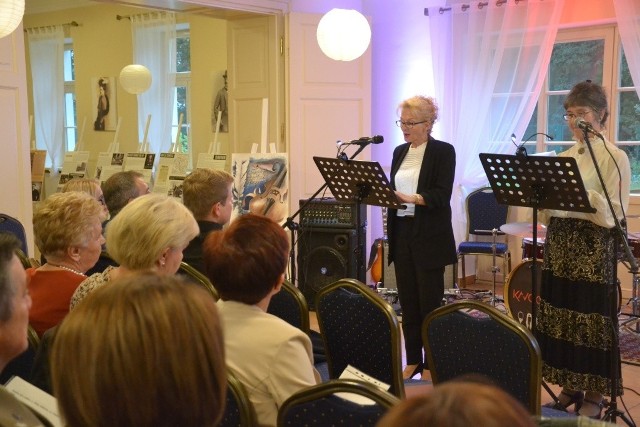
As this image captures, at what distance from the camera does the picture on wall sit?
960cm

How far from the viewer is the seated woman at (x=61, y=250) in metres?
2.55

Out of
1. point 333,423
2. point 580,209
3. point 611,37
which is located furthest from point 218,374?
point 611,37

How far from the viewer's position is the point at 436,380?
7.93 feet

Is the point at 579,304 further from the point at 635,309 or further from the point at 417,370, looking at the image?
the point at 635,309

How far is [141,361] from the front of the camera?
1.09m

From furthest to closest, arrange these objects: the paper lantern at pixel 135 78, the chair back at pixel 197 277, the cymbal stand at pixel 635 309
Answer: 1. the paper lantern at pixel 135 78
2. the cymbal stand at pixel 635 309
3. the chair back at pixel 197 277

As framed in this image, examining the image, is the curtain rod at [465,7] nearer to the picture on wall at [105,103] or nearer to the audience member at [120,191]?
the audience member at [120,191]

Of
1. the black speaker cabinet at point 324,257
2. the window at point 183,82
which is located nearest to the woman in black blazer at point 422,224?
the black speaker cabinet at point 324,257

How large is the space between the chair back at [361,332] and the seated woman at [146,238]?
0.52 metres

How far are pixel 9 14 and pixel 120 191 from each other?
1.10 metres

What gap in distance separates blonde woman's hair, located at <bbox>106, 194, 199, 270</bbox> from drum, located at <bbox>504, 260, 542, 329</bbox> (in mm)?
3049

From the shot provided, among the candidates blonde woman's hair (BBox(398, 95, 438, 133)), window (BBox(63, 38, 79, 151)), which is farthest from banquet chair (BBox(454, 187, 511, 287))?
window (BBox(63, 38, 79, 151))

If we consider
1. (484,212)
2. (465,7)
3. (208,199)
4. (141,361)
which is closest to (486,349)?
(141,361)

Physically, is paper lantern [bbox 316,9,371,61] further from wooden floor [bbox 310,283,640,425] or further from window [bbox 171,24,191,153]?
window [bbox 171,24,191,153]
